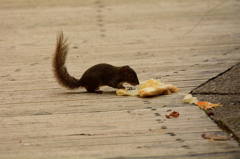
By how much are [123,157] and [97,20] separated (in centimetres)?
513

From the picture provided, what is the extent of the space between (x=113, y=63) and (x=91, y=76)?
975mm

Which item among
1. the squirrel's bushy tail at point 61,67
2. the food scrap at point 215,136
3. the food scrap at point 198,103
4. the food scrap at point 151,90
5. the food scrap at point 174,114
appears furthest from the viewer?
the squirrel's bushy tail at point 61,67

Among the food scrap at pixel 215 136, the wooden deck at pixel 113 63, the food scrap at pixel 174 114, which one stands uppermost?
the food scrap at pixel 215 136

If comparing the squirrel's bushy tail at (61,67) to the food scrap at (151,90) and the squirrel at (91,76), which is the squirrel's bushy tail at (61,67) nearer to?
the squirrel at (91,76)

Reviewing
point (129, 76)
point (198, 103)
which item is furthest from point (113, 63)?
point (198, 103)

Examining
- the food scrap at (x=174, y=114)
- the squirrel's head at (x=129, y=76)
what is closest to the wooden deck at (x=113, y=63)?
the food scrap at (x=174, y=114)

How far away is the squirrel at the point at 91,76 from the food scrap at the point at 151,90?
138 millimetres

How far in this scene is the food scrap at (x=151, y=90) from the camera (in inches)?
142

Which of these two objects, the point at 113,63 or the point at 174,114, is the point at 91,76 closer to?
the point at 113,63

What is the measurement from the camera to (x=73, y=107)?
344 cm

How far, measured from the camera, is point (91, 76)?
395 centimetres

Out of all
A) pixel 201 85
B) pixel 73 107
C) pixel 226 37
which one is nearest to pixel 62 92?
pixel 73 107

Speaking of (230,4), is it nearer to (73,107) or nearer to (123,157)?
(73,107)

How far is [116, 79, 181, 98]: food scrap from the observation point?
11.9 feet
